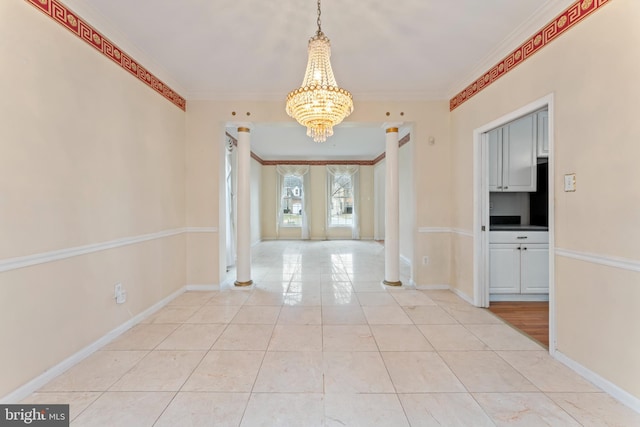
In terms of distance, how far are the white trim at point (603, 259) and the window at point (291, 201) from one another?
7.54 m

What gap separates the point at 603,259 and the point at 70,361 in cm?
378

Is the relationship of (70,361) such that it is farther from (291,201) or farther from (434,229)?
(291,201)

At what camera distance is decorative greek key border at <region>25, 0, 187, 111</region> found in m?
1.92

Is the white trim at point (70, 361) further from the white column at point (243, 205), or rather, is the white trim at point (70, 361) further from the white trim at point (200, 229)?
the white column at point (243, 205)

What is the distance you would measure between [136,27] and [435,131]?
3.58 m

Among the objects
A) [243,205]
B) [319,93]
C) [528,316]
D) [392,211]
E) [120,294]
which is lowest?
[528,316]

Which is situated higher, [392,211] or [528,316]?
[392,211]

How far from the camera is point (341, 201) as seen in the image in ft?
30.3

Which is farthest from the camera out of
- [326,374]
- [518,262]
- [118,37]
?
[518,262]

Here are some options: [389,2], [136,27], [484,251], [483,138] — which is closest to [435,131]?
[483,138]

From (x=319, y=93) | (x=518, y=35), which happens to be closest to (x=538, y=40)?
(x=518, y=35)

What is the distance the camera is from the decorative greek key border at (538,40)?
1.92m

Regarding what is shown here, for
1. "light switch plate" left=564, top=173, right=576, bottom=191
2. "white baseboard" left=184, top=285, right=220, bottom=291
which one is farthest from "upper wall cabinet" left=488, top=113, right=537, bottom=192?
"white baseboard" left=184, top=285, right=220, bottom=291

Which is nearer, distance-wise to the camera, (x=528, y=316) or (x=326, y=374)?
(x=326, y=374)
